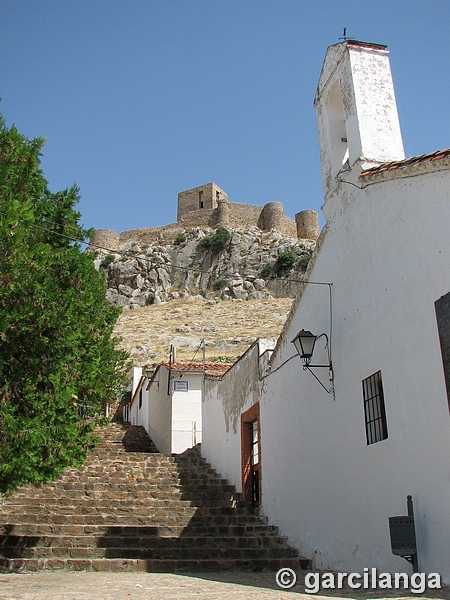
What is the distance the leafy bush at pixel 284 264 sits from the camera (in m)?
52.1

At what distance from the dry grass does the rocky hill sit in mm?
64

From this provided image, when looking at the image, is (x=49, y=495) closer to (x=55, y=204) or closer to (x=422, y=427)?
(x=55, y=204)

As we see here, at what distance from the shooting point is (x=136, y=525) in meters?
9.80

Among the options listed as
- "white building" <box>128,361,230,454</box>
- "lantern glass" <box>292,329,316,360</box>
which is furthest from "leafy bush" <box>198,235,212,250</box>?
"lantern glass" <box>292,329,316,360</box>

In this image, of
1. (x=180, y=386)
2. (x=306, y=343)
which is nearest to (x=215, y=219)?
(x=180, y=386)

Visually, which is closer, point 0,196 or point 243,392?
point 0,196

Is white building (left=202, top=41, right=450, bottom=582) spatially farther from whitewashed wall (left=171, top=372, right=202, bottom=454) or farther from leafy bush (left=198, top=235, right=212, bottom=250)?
leafy bush (left=198, top=235, right=212, bottom=250)

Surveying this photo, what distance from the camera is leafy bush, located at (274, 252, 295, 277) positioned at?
171ft

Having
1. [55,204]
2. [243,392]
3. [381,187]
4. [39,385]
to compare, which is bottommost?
[39,385]

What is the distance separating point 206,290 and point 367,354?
155 feet

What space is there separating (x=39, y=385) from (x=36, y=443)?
31.1 inches

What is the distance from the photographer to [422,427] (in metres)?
5.55

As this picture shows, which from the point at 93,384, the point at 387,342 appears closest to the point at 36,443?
the point at 93,384

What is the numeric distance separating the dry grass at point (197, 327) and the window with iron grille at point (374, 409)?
22.7 m
